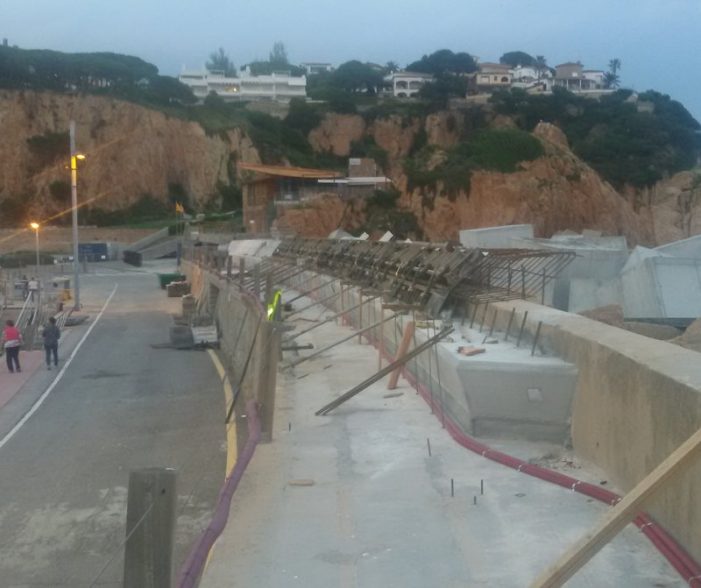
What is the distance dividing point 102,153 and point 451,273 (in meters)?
82.1

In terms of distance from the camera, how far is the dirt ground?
263ft

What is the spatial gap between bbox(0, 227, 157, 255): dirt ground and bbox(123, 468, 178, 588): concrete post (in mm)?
76499

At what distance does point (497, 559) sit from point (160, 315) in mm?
33436

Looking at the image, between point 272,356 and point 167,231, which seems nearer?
point 272,356

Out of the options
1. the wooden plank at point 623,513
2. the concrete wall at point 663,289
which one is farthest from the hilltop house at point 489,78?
the wooden plank at point 623,513

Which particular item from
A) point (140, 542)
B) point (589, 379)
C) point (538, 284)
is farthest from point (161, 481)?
point (538, 284)

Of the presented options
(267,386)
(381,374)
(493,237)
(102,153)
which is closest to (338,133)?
(102,153)

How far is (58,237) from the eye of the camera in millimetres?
82500

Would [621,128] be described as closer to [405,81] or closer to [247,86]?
[405,81]

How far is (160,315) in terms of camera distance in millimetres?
39594

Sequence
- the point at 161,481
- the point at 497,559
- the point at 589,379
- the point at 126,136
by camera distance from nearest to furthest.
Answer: the point at 161,481 < the point at 497,559 < the point at 589,379 < the point at 126,136

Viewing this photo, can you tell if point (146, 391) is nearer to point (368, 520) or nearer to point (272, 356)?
point (272, 356)

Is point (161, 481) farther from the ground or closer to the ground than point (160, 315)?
farther from the ground

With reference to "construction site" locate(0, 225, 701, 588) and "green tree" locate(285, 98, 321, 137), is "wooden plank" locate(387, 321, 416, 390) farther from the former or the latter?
"green tree" locate(285, 98, 321, 137)
